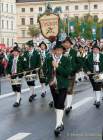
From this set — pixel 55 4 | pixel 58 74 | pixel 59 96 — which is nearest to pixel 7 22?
pixel 55 4

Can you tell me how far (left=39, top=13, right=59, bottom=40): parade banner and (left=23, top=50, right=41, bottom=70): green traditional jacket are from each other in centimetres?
239

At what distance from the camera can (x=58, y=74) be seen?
1145cm

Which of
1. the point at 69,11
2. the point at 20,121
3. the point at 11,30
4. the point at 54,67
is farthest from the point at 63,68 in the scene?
the point at 69,11

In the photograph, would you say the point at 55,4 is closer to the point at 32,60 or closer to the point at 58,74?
the point at 32,60

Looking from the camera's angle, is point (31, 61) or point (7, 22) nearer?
point (31, 61)

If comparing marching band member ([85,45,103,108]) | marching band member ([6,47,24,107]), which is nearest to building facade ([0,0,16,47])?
marching band member ([6,47,24,107])

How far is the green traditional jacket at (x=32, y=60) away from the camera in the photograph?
1672cm

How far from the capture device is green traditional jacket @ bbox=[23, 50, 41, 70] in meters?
16.7

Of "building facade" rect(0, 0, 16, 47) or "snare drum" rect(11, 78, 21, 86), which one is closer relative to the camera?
"snare drum" rect(11, 78, 21, 86)

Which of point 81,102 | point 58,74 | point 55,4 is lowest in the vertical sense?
point 55,4

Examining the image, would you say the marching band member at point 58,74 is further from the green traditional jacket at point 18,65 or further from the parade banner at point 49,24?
the parade banner at point 49,24

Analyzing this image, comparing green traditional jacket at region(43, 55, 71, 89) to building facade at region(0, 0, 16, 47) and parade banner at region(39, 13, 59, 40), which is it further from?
building facade at region(0, 0, 16, 47)

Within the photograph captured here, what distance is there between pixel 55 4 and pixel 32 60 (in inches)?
4926

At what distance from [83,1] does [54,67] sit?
135728 mm
